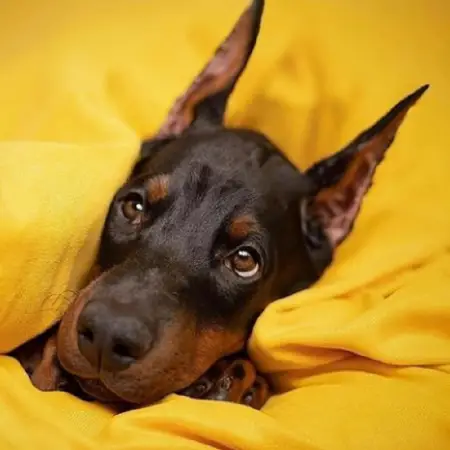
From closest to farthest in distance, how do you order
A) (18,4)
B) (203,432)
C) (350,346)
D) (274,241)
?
(203,432), (350,346), (274,241), (18,4)

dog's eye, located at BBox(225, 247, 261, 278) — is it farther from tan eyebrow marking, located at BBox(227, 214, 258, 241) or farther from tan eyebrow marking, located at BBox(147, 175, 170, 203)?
tan eyebrow marking, located at BBox(147, 175, 170, 203)

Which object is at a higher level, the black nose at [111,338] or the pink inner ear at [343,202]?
the pink inner ear at [343,202]

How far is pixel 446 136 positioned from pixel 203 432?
1041mm

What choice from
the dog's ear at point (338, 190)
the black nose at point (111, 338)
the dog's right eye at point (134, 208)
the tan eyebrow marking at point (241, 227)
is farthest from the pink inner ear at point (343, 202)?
the black nose at point (111, 338)

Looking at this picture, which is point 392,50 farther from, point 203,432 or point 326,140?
point 203,432

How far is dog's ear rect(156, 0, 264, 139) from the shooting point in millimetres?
2174

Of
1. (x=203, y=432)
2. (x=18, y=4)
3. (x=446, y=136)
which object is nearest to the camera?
(x=203, y=432)

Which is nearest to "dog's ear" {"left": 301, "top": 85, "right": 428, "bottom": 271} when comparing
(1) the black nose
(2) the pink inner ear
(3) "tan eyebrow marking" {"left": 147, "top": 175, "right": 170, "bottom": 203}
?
(2) the pink inner ear

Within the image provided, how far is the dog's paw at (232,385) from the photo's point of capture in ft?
5.84

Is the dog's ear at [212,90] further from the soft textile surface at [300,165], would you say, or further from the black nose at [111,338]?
the black nose at [111,338]

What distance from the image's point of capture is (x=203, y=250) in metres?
1.81

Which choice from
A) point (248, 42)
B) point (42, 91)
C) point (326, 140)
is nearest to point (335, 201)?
point (326, 140)

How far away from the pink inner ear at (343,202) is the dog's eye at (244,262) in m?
0.32

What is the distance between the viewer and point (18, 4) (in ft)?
8.55
